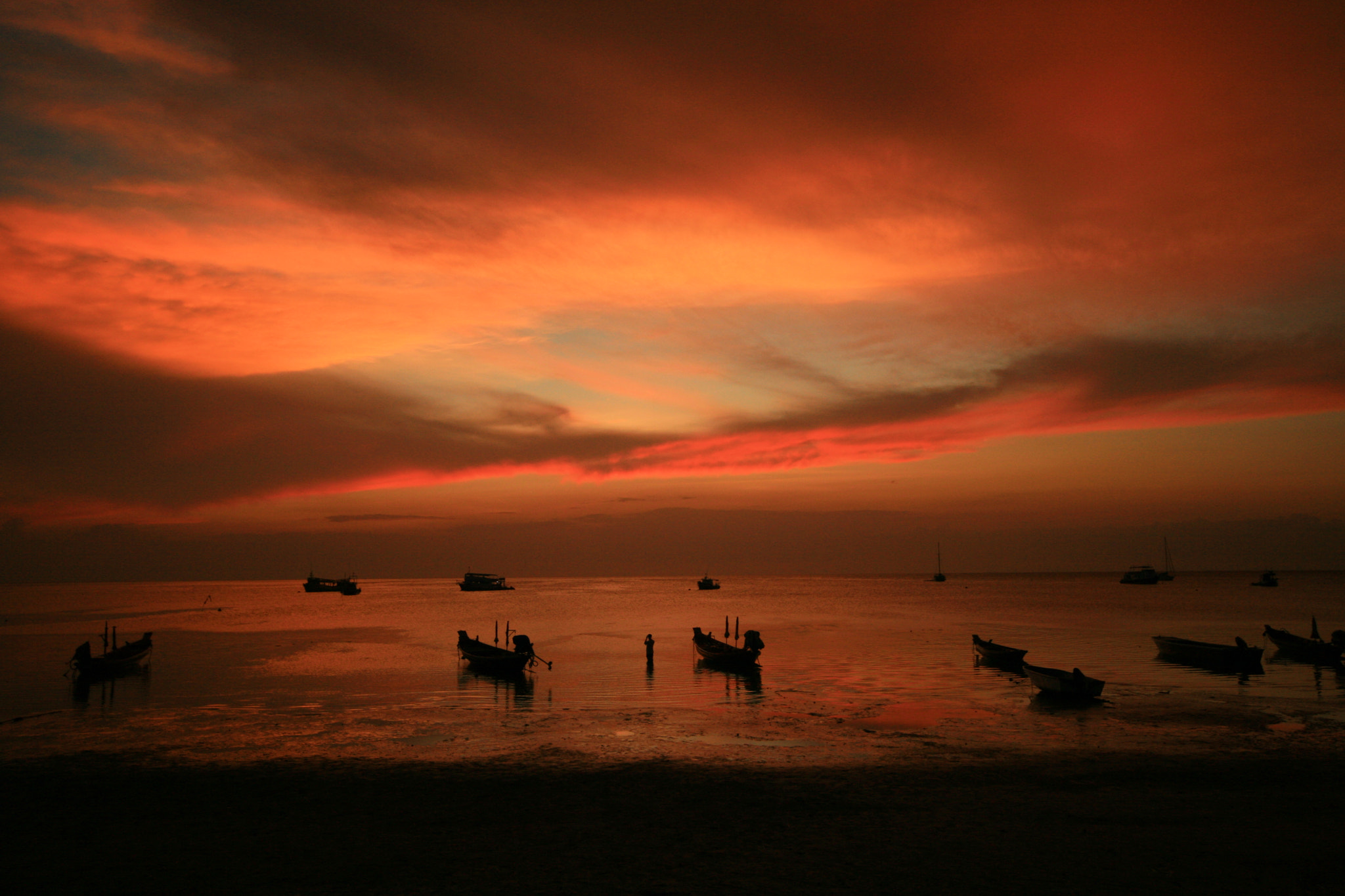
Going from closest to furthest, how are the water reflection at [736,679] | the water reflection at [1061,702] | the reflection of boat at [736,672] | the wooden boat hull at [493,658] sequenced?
the water reflection at [1061,702]
the water reflection at [736,679]
the reflection of boat at [736,672]
the wooden boat hull at [493,658]

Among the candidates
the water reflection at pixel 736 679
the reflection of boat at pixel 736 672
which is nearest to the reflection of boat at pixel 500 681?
the water reflection at pixel 736 679

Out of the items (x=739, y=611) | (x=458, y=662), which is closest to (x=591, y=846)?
(x=458, y=662)

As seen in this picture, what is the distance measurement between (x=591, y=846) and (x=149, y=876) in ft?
26.6

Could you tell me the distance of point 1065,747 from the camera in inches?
1002

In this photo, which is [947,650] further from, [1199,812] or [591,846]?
[591,846]

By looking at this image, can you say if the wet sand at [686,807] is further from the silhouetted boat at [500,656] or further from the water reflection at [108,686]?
the silhouetted boat at [500,656]

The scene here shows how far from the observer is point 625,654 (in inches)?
2377

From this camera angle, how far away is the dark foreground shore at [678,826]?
1470cm

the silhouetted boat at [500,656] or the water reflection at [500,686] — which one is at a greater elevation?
the silhouetted boat at [500,656]

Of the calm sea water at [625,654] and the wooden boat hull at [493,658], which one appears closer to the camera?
the calm sea water at [625,654]

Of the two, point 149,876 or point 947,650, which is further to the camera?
point 947,650

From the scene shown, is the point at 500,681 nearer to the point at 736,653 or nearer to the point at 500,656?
the point at 500,656

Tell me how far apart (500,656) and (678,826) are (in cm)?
3093

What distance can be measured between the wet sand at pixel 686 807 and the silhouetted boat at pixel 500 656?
15.3 meters
